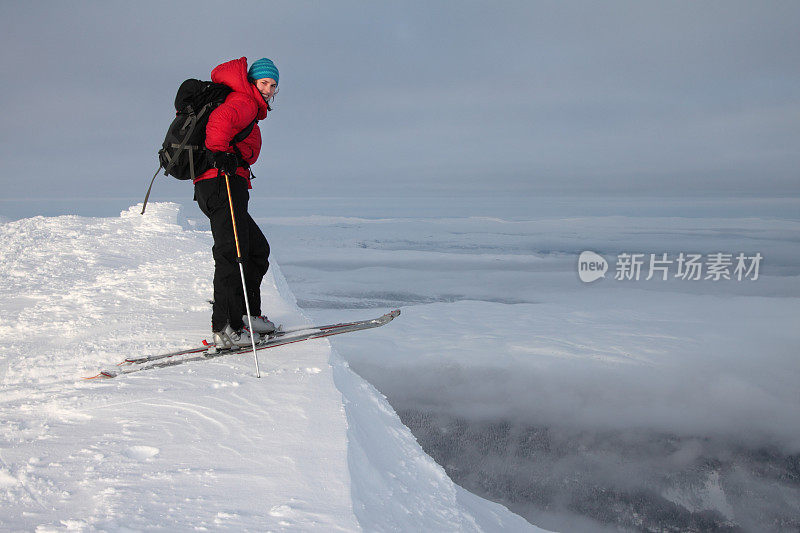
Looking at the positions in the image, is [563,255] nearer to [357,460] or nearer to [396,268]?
[396,268]

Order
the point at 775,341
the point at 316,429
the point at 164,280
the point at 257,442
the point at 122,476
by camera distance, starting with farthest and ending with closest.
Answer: the point at 775,341, the point at 164,280, the point at 316,429, the point at 257,442, the point at 122,476

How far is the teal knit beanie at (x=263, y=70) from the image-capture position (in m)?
3.74

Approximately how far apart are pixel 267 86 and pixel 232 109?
40 cm

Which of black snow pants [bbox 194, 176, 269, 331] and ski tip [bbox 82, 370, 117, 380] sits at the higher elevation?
black snow pants [bbox 194, 176, 269, 331]

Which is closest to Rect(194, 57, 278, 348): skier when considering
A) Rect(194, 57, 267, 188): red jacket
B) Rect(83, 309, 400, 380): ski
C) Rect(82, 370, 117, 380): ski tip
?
Rect(194, 57, 267, 188): red jacket

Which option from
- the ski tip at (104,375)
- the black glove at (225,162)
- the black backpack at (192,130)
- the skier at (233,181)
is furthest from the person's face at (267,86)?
the ski tip at (104,375)

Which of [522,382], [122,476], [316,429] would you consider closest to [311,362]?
[316,429]

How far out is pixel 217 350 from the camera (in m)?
3.74

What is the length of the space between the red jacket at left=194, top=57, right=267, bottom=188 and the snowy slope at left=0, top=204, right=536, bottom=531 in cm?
174

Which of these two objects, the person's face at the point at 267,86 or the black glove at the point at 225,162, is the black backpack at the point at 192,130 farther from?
the person's face at the point at 267,86

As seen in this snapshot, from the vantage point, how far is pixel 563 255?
324ft

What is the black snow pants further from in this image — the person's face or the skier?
the person's face

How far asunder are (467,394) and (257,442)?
563 inches

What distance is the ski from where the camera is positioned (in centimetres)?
333
